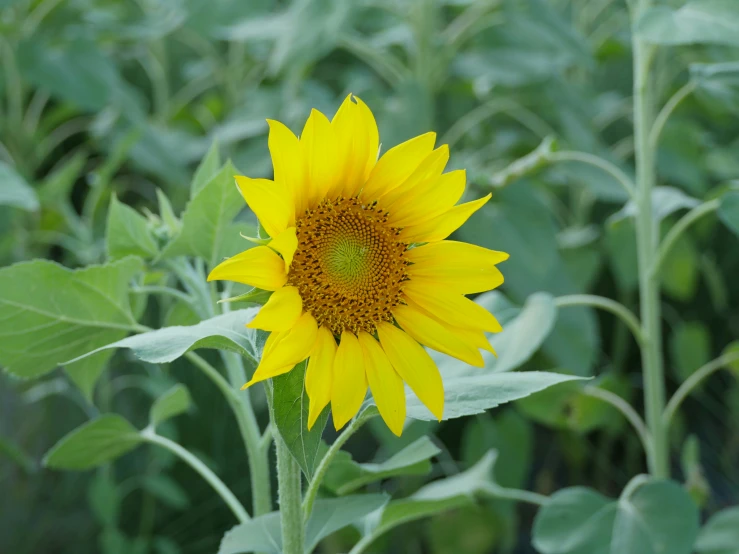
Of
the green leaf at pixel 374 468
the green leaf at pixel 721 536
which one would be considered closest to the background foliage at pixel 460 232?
the green leaf at pixel 721 536

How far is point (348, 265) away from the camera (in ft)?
1.60

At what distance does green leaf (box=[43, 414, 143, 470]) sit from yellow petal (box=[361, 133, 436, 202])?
0.26 m

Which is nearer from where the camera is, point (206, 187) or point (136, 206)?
point (206, 187)

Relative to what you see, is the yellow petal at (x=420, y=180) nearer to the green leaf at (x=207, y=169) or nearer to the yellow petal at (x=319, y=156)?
the yellow petal at (x=319, y=156)

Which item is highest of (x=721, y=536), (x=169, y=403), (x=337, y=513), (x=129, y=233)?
(x=129, y=233)

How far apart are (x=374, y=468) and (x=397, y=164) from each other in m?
0.22

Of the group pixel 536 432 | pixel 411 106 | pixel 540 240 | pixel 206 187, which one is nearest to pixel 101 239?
pixel 411 106

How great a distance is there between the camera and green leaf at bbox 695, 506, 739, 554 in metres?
0.79

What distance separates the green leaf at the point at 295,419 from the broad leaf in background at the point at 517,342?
178mm

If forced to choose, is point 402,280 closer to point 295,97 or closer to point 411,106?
point 411,106

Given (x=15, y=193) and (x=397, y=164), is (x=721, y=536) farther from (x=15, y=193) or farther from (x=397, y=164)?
(x=15, y=193)

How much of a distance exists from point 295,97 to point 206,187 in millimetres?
773

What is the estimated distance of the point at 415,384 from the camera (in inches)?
17.7

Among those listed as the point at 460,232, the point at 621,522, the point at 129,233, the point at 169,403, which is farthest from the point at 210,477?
the point at 460,232
